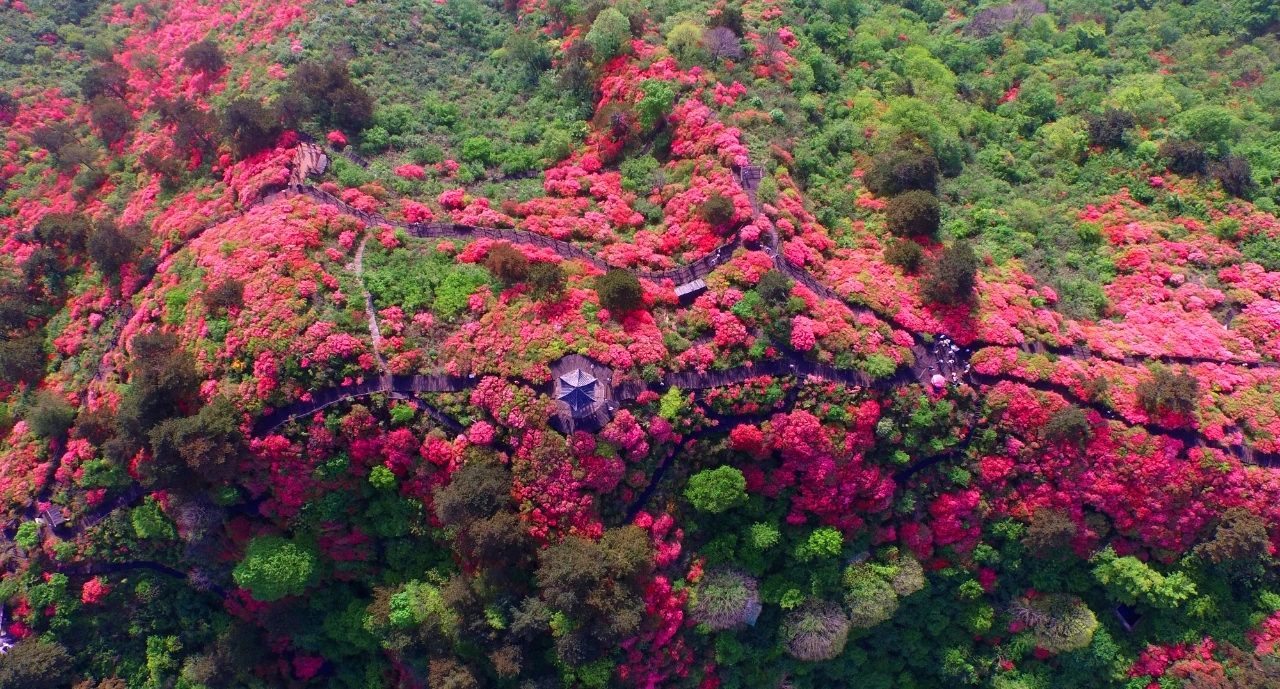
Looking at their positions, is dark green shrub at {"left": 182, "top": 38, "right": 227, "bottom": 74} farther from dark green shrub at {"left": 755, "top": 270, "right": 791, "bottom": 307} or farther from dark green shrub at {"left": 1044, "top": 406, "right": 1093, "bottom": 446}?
dark green shrub at {"left": 1044, "top": 406, "right": 1093, "bottom": 446}

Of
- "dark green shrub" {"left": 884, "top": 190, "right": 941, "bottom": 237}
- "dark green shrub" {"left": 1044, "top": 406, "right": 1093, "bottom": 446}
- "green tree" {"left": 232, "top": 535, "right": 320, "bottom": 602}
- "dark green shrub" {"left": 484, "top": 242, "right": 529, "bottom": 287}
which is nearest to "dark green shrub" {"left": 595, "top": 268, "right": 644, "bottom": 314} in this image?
"dark green shrub" {"left": 484, "top": 242, "right": 529, "bottom": 287}

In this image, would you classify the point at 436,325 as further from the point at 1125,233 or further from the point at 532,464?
the point at 1125,233

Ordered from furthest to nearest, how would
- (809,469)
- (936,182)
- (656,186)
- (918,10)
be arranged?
1. (918,10)
2. (936,182)
3. (656,186)
4. (809,469)

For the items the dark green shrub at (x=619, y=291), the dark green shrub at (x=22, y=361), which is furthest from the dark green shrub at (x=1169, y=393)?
the dark green shrub at (x=22, y=361)

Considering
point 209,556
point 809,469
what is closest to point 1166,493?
point 809,469

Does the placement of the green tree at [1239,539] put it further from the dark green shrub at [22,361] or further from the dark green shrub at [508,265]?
the dark green shrub at [22,361]

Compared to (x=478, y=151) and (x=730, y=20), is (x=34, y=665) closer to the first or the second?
(x=478, y=151)
